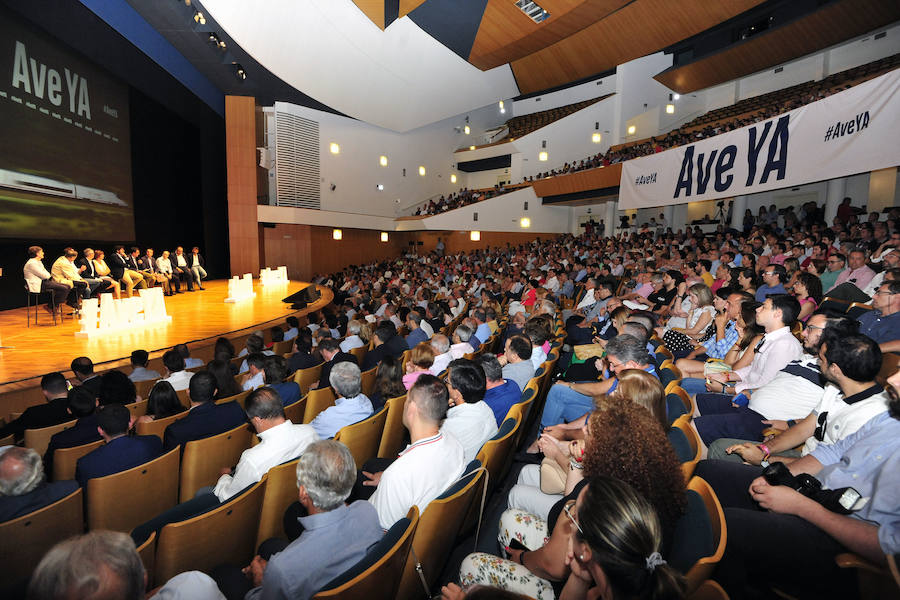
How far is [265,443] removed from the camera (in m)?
2.16

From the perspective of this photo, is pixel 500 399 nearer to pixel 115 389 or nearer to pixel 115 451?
pixel 115 451

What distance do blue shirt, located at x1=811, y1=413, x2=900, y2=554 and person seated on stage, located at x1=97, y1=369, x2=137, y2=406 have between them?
3918 mm

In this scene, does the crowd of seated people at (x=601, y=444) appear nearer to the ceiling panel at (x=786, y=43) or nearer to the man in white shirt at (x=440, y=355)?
the man in white shirt at (x=440, y=355)

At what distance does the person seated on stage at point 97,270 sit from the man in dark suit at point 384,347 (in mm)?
5752

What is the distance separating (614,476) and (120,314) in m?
7.31

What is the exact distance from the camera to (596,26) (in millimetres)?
16750

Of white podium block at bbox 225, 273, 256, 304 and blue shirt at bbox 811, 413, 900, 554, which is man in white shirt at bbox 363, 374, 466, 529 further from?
white podium block at bbox 225, 273, 256, 304

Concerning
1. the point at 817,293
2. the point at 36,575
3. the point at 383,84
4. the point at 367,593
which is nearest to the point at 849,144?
the point at 817,293

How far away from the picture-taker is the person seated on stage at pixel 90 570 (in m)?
1.00

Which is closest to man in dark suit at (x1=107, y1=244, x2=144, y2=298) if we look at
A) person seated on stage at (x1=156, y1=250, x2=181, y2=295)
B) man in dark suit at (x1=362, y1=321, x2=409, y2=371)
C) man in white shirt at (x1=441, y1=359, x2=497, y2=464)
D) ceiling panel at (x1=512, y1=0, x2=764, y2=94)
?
person seated on stage at (x1=156, y1=250, x2=181, y2=295)

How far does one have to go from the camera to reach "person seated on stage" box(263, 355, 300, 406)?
10.5 feet

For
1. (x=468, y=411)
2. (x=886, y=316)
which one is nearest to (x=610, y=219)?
(x=886, y=316)

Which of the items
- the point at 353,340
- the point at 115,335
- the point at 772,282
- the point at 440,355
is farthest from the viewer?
the point at 115,335

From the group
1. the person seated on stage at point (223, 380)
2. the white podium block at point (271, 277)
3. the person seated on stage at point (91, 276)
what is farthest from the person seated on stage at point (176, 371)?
the white podium block at point (271, 277)
